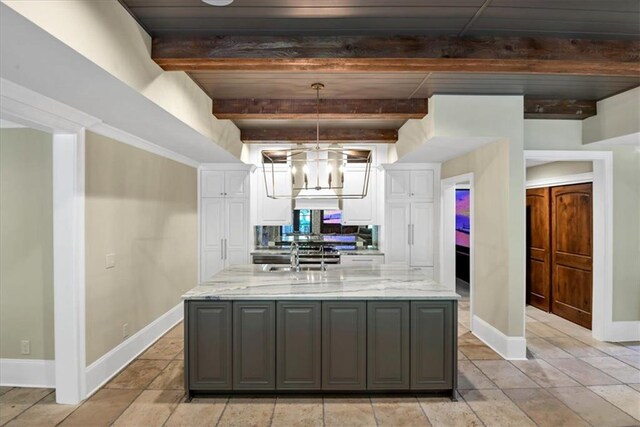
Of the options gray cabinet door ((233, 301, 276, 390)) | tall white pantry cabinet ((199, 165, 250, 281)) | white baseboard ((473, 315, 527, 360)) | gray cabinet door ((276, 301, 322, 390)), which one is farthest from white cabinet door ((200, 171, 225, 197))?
white baseboard ((473, 315, 527, 360))

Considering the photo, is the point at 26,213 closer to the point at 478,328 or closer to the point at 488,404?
the point at 488,404

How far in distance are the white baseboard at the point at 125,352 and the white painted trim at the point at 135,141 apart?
1.93m

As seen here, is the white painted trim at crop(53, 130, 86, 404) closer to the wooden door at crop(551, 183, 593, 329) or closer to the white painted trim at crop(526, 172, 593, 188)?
the white painted trim at crop(526, 172, 593, 188)

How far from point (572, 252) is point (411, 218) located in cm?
216

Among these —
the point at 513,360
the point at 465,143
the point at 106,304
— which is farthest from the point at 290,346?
the point at 465,143

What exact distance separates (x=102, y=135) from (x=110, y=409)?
2206 mm

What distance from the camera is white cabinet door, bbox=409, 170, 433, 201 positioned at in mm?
5613

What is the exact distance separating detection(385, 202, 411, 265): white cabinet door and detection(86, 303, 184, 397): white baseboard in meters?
3.24

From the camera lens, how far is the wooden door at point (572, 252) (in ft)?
14.8

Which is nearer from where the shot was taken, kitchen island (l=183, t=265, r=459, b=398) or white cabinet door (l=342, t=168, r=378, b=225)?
kitchen island (l=183, t=265, r=459, b=398)

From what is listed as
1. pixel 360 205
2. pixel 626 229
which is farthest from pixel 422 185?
pixel 626 229

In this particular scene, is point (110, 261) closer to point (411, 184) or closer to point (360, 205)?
point (360, 205)

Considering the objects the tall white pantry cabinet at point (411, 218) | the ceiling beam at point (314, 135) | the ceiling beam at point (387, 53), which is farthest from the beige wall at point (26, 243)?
the tall white pantry cabinet at point (411, 218)

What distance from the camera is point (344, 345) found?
2812 millimetres
